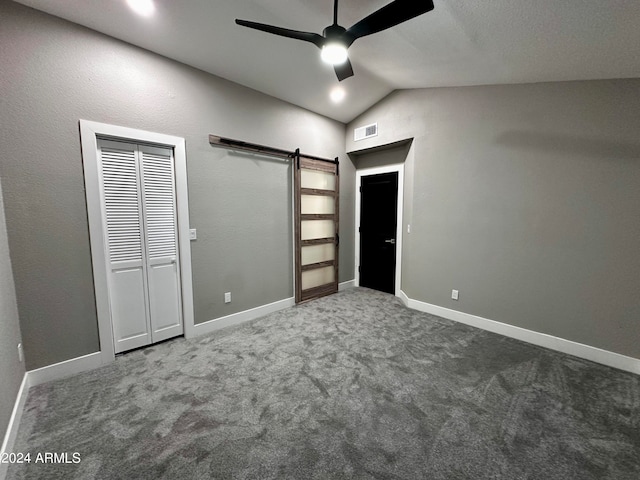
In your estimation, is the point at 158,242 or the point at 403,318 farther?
the point at 403,318

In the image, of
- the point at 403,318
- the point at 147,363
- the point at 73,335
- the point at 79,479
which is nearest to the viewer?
the point at 79,479

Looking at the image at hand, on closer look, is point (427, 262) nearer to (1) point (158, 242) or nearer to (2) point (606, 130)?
(2) point (606, 130)

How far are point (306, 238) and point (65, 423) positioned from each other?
3.07m

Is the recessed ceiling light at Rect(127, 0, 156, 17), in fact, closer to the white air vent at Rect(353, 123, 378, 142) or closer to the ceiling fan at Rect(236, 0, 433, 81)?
the ceiling fan at Rect(236, 0, 433, 81)

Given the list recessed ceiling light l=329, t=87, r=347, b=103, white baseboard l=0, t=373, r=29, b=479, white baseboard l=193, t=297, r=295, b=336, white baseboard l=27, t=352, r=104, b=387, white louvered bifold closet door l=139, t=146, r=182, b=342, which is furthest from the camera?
recessed ceiling light l=329, t=87, r=347, b=103

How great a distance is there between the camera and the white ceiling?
173cm

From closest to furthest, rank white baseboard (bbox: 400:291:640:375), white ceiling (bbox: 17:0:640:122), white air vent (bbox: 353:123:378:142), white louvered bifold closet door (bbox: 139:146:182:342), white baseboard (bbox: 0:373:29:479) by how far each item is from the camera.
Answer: white baseboard (bbox: 0:373:29:479)
white ceiling (bbox: 17:0:640:122)
white baseboard (bbox: 400:291:640:375)
white louvered bifold closet door (bbox: 139:146:182:342)
white air vent (bbox: 353:123:378:142)

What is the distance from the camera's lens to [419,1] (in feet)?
4.81

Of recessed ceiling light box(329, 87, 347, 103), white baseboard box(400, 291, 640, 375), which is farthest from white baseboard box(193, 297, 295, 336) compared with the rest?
recessed ceiling light box(329, 87, 347, 103)

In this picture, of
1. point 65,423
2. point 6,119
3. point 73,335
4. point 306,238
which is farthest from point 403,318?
point 6,119

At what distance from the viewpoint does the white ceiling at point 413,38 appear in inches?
68.1

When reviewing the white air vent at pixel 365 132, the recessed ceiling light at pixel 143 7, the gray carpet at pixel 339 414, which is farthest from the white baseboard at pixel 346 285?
the recessed ceiling light at pixel 143 7

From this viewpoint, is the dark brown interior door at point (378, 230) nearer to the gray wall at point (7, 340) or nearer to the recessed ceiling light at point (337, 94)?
the recessed ceiling light at point (337, 94)

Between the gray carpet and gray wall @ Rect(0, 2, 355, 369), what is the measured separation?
678 millimetres
